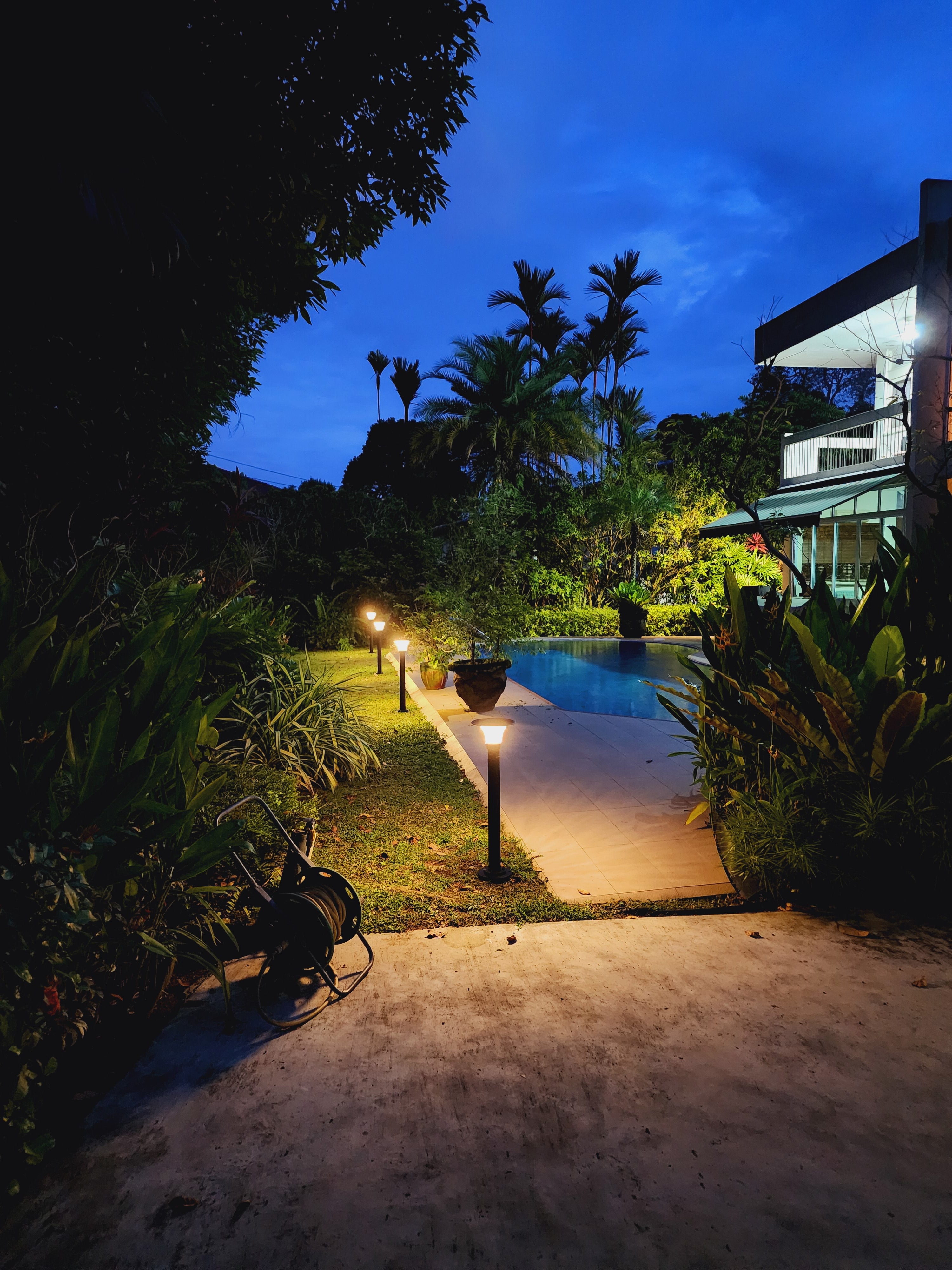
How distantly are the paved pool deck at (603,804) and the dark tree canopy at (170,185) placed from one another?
3997mm

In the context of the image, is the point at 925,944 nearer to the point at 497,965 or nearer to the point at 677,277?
the point at 497,965

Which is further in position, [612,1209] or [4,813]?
[4,813]

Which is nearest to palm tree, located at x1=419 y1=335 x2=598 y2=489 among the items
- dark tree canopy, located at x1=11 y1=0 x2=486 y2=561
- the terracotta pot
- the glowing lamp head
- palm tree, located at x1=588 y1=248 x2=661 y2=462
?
palm tree, located at x1=588 y1=248 x2=661 y2=462

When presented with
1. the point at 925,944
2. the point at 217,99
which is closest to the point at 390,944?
the point at 925,944

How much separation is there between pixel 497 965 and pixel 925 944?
76.6 inches

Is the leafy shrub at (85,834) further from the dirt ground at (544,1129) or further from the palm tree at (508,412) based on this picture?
the palm tree at (508,412)

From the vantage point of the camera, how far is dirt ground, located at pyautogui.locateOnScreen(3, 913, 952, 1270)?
160 centimetres

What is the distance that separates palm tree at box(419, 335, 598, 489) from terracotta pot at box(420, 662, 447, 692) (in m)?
12.3

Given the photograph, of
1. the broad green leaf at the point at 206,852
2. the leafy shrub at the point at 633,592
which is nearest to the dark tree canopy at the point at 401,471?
the leafy shrub at the point at 633,592

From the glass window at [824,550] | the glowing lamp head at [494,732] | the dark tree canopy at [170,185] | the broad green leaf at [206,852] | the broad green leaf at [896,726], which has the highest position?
the dark tree canopy at [170,185]

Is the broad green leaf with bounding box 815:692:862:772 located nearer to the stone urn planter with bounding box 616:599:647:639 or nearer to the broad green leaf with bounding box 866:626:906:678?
the broad green leaf with bounding box 866:626:906:678

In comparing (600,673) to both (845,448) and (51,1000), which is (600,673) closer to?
(845,448)

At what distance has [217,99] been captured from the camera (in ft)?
16.5

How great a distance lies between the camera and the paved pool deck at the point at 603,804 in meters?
3.84
